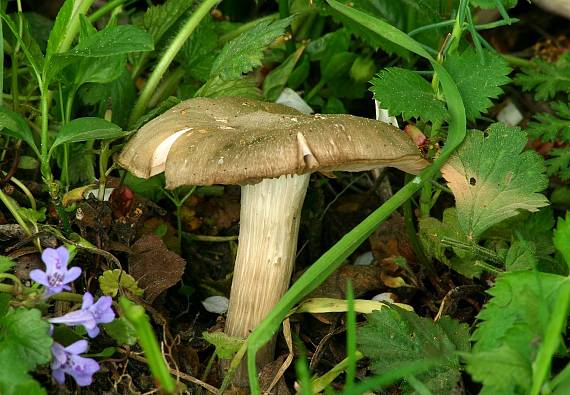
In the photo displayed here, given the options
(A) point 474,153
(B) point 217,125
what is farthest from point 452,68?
(B) point 217,125

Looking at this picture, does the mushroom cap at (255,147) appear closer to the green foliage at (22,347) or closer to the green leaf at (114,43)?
the green leaf at (114,43)

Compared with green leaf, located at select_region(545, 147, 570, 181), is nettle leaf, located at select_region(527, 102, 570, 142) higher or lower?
higher

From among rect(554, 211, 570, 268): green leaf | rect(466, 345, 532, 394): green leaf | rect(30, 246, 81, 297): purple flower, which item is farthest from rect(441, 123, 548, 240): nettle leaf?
rect(30, 246, 81, 297): purple flower

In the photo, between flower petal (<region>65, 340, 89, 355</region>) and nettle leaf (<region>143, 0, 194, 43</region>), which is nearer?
flower petal (<region>65, 340, 89, 355</region>)

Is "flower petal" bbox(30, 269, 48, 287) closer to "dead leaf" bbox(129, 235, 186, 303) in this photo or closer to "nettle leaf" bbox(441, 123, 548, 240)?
"dead leaf" bbox(129, 235, 186, 303)

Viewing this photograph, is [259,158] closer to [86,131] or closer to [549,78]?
[86,131]

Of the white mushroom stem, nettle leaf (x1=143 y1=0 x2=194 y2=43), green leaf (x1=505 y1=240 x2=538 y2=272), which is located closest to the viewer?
green leaf (x1=505 y1=240 x2=538 y2=272)

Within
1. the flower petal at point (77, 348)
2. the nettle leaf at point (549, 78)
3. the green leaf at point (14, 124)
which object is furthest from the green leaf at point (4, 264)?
the nettle leaf at point (549, 78)

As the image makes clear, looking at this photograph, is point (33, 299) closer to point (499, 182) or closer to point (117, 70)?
point (117, 70)
